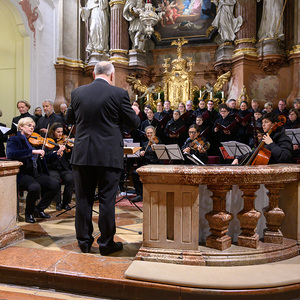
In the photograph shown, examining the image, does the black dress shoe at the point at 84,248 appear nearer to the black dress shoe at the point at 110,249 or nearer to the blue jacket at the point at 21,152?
the black dress shoe at the point at 110,249

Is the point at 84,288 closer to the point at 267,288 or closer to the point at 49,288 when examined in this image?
the point at 49,288

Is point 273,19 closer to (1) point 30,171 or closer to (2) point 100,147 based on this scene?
(1) point 30,171

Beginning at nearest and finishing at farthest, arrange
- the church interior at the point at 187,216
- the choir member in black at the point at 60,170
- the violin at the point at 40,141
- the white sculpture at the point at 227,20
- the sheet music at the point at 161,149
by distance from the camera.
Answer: the church interior at the point at 187,216
the sheet music at the point at 161,149
the violin at the point at 40,141
the choir member in black at the point at 60,170
the white sculpture at the point at 227,20

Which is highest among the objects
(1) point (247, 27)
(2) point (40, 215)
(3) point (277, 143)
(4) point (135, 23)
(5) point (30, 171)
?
(4) point (135, 23)

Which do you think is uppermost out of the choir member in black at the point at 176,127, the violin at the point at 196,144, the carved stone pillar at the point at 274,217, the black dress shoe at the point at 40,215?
the choir member in black at the point at 176,127

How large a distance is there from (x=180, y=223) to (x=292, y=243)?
40.7 inches

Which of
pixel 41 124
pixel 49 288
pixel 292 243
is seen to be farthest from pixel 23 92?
pixel 292 243

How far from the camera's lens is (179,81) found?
30.4 ft

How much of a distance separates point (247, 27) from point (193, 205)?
7.65 meters

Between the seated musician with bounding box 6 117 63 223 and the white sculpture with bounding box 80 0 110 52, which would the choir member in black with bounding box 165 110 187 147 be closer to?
the seated musician with bounding box 6 117 63 223

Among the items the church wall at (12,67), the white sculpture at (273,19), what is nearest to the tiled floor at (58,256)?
the church wall at (12,67)

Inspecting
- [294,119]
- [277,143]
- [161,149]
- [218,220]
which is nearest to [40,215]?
[161,149]

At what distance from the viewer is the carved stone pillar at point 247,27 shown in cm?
855

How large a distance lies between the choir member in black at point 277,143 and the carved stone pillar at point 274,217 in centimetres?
69
